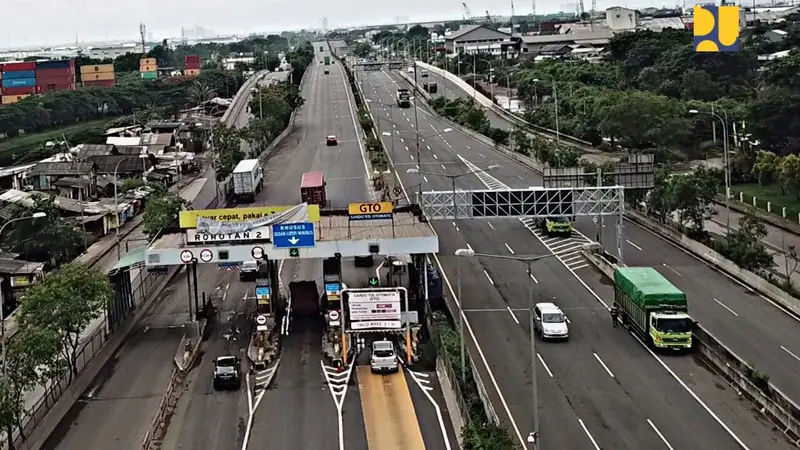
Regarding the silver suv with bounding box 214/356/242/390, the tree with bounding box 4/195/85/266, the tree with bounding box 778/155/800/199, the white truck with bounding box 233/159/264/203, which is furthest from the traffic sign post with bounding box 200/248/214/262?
the tree with bounding box 778/155/800/199

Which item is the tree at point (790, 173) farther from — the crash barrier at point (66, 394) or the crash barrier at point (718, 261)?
the crash barrier at point (66, 394)

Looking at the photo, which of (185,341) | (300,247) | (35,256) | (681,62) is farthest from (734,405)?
(681,62)

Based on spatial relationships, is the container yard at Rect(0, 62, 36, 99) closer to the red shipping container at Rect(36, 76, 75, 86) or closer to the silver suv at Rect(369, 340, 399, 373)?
the red shipping container at Rect(36, 76, 75, 86)

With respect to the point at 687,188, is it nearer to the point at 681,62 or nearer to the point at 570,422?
the point at 570,422

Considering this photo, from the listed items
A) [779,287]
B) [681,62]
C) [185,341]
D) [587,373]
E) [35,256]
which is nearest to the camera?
[587,373]

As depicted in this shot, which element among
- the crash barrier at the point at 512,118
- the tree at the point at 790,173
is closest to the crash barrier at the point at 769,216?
the tree at the point at 790,173

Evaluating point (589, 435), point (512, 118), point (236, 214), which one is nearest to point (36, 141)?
point (512, 118)
